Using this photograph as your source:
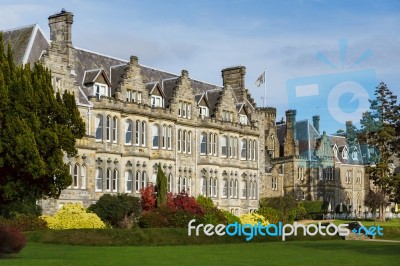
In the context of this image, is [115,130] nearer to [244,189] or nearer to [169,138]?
[169,138]

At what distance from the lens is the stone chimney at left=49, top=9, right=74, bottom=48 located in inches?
2164

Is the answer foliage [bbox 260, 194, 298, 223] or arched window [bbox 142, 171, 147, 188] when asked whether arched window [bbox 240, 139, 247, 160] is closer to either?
foliage [bbox 260, 194, 298, 223]

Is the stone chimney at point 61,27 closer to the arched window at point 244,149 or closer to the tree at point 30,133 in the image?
the tree at point 30,133

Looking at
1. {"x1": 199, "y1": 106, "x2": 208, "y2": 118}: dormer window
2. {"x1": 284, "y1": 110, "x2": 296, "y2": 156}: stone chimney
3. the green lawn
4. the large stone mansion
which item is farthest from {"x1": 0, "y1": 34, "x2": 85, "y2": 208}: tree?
{"x1": 284, "y1": 110, "x2": 296, "y2": 156}: stone chimney

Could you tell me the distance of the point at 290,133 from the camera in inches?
3812

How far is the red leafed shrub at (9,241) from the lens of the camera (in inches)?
1059

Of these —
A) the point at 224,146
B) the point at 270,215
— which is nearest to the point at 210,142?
the point at 224,146

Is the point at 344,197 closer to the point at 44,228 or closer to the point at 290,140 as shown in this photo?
the point at 290,140

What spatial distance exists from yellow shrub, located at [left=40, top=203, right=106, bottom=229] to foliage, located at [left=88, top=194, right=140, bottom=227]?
329cm

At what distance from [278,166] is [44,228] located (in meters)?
56.6

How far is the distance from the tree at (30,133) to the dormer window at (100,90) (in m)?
14.1

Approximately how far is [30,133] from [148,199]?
1830 cm


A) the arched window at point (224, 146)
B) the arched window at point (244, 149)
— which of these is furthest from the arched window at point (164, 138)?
the arched window at point (244, 149)

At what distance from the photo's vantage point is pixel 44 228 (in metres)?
42.8
